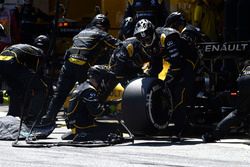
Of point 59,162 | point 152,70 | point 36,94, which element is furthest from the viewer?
point 36,94

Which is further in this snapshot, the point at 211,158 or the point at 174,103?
the point at 174,103

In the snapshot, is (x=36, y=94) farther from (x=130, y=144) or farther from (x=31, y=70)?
(x=130, y=144)

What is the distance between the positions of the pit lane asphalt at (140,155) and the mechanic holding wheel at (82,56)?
1.59 m

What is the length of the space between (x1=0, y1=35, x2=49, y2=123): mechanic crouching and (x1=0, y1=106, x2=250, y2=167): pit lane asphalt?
7.18 ft

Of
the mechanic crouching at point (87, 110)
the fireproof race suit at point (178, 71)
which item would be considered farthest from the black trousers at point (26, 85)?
the fireproof race suit at point (178, 71)

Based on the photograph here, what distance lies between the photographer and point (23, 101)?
15039mm

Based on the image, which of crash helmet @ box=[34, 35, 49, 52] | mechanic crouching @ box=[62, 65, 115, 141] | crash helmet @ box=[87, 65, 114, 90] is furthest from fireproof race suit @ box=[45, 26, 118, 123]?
mechanic crouching @ box=[62, 65, 115, 141]

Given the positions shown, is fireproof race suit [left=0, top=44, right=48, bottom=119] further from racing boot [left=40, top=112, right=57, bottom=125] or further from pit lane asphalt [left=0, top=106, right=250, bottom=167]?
pit lane asphalt [left=0, top=106, right=250, bottom=167]

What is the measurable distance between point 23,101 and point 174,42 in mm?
3411

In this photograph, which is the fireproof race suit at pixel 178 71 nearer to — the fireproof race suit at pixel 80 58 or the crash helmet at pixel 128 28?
the fireproof race suit at pixel 80 58

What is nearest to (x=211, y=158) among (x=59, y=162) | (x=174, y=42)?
(x=59, y=162)

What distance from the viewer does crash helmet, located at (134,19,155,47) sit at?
12.9m

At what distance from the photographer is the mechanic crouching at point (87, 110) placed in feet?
39.9

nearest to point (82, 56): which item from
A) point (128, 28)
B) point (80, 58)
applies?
point (80, 58)
